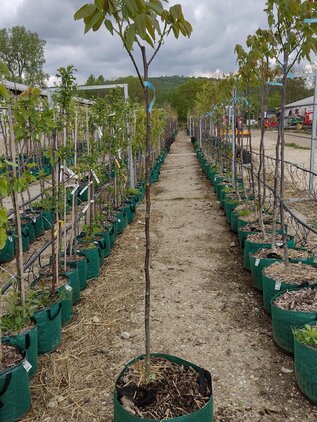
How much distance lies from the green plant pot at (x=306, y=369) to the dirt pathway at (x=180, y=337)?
90mm

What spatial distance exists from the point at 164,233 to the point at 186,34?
466cm

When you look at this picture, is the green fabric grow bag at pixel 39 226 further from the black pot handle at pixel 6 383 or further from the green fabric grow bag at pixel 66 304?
the black pot handle at pixel 6 383

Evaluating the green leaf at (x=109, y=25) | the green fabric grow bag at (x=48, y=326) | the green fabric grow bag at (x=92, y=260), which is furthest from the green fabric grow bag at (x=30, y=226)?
the green leaf at (x=109, y=25)

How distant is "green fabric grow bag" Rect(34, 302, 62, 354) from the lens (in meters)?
2.93

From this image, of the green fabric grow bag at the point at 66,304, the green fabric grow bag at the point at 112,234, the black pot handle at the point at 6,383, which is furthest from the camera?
the green fabric grow bag at the point at 112,234

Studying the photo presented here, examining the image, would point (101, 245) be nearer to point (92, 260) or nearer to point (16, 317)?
point (92, 260)

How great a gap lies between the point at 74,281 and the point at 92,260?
0.66 metres

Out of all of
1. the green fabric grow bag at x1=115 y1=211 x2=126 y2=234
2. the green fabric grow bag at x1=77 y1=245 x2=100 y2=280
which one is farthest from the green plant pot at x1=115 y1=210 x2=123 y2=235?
the green fabric grow bag at x1=77 y1=245 x2=100 y2=280

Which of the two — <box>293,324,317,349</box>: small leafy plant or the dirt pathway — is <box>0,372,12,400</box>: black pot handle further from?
<box>293,324,317,349</box>: small leafy plant

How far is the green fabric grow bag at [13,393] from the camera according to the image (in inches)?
87.8

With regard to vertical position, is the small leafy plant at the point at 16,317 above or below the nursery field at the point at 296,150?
below

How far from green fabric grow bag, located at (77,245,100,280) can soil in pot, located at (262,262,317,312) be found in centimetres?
186

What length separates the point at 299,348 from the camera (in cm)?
237

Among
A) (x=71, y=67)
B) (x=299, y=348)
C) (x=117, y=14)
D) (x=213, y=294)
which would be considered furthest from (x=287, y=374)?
(x=71, y=67)
